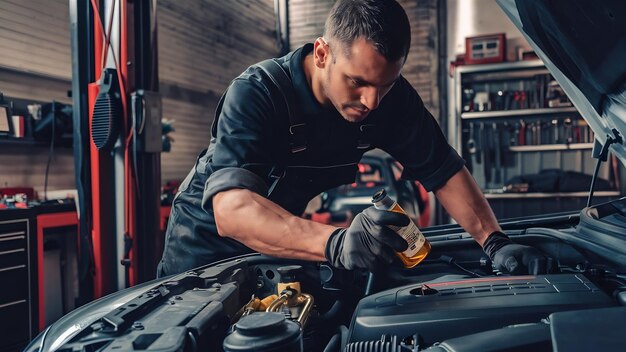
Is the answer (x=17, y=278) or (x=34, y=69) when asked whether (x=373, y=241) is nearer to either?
(x=17, y=278)

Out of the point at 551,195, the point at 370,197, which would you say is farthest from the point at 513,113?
the point at 370,197

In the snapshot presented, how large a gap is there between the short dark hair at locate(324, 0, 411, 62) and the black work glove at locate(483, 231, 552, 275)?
546 mm

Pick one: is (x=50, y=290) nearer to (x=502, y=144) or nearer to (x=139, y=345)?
(x=139, y=345)

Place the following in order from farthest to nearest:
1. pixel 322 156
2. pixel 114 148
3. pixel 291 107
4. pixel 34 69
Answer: pixel 34 69 → pixel 114 148 → pixel 322 156 → pixel 291 107

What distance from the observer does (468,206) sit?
1.54m

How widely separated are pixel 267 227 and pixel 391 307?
1.20 feet

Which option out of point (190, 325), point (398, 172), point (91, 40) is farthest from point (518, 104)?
point (190, 325)

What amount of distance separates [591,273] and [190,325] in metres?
0.82

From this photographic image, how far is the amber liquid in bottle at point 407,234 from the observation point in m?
0.98

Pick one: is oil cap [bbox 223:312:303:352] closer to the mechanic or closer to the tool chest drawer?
the mechanic

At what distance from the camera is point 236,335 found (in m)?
0.74

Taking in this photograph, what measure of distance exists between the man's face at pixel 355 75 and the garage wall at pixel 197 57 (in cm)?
390

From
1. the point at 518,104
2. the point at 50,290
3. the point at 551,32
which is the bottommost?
the point at 50,290

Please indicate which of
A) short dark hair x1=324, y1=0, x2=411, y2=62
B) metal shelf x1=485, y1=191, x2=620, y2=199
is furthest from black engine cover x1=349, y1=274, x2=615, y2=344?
metal shelf x1=485, y1=191, x2=620, y2=199
